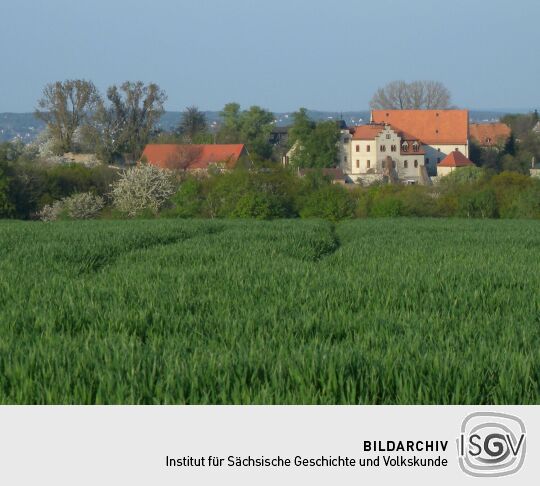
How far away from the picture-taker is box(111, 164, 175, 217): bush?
7019 cm

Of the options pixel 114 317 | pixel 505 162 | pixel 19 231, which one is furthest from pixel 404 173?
pixel 114 317

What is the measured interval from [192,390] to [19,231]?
20.9 meters

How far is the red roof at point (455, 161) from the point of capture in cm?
12850

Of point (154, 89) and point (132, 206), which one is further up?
point (154, 89)

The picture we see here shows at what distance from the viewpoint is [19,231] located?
86.8ft

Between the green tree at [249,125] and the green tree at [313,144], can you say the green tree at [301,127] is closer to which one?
the green tree at [313,144]

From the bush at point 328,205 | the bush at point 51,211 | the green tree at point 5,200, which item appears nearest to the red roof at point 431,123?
the bush at point 328,205

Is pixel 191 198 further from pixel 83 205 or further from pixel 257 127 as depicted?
pixel 257 127

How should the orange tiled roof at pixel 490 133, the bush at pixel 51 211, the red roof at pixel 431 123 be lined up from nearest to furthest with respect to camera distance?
the bush at pixel 51 211, the red roof at pixel 431 123, the orange tiled roof at pixel 490 133

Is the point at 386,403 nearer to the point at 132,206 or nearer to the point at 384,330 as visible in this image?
the point at 384,330

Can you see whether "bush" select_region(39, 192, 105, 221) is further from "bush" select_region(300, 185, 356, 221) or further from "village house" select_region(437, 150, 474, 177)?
"village house" select_region(437, 150, 474, 177)

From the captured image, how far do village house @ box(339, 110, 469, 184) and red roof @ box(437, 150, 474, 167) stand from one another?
281cm
